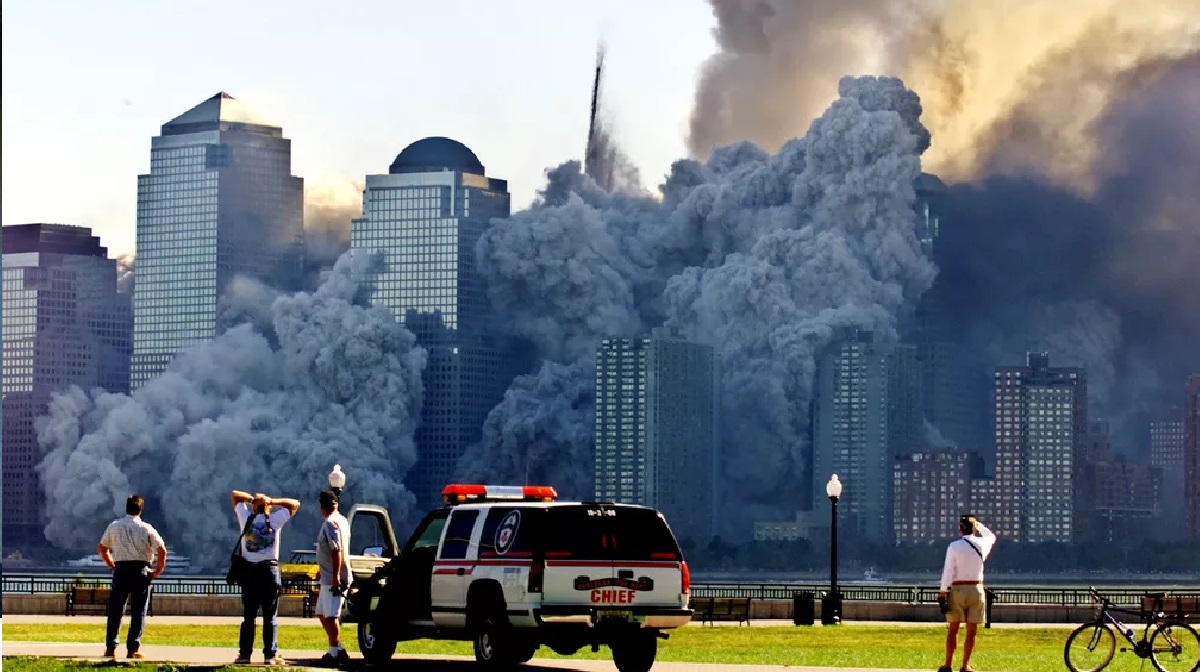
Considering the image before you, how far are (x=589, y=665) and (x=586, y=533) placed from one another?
3.28m

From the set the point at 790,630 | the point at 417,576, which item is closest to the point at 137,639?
the point at 417,576

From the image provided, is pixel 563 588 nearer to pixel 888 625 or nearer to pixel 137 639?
pixel 137 639

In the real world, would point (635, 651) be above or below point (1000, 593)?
above

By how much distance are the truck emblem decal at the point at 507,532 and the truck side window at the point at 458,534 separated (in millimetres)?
706

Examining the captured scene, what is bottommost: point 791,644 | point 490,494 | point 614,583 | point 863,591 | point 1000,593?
point 1000,593

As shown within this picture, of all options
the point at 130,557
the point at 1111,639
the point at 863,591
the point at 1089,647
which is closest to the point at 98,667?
the point at 130,557

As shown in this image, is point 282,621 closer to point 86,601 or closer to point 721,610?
point 86,601

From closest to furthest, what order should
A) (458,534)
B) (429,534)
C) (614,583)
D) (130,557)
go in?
1. (614,583)
2. (130,557)
3. (458,534)
4. (429,534)

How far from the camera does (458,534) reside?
31438 millimetres

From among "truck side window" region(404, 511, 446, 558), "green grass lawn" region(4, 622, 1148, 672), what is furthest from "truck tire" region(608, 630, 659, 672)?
"green grass lawn" region(4, 622, 1148, 672)

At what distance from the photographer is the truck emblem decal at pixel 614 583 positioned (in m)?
30.1

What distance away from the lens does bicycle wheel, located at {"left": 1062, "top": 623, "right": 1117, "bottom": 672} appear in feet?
104

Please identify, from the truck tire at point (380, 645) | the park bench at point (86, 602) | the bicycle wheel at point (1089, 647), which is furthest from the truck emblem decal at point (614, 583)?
the park bench at point (86, 602)

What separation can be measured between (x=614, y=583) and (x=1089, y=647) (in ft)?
20.5
